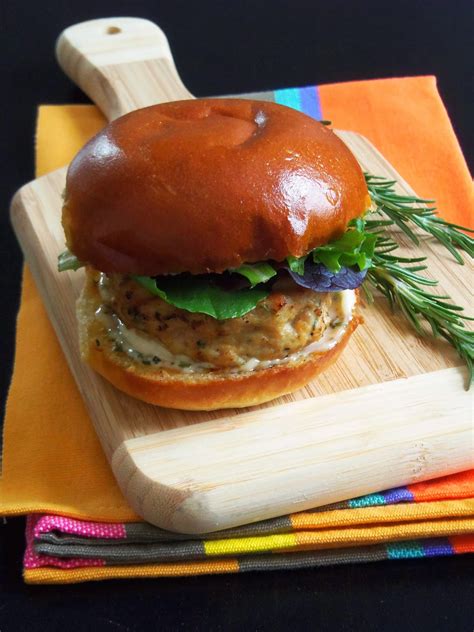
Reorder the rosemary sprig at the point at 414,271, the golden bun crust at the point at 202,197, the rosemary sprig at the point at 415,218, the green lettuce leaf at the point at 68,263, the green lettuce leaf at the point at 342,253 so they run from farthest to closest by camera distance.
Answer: the rosemary sprig at the point at 415,218 < the rosemary sprig at the point at 414,271 < the green lettuce leaf at the point at 68,263 < the green lettuce leaf at the point at 342,253 < the golden bun crust at the point at 202,197

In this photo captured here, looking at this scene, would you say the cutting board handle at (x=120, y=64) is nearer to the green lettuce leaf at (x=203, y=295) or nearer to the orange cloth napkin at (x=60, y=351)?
the orange cloth napkin at (x=60, y=351)

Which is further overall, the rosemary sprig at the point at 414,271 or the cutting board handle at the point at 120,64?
the cutting board handle at the point at 120,64

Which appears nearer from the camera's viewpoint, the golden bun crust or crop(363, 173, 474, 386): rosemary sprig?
the golden bun crust

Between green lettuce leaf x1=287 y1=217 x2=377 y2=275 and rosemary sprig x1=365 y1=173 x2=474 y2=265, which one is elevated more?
green lettuce leaf x1=287 y1=217 x2=377 y2=275

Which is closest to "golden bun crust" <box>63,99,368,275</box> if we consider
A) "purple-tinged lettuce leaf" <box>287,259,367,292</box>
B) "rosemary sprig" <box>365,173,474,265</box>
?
"purple-tinged lettuce leaf" <box>287,259,367,292</box>

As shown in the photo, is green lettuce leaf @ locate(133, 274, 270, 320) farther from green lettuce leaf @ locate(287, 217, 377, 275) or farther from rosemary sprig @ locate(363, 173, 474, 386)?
rosemary sprig @ locate(363, 173, 474, 386)

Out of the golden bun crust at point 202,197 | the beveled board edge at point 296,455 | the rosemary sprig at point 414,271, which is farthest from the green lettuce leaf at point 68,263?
the rosemary sprig at point 414,271

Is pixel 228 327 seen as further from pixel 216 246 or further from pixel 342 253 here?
pixel 342 253
